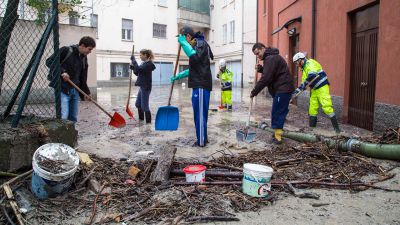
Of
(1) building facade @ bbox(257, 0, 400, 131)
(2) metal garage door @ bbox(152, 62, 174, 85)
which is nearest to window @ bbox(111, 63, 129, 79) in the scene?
(2) metal garage door @ bbox(152, 62, 174, 85)

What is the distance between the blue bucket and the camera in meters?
3.53

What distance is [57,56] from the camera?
5367 millimetres

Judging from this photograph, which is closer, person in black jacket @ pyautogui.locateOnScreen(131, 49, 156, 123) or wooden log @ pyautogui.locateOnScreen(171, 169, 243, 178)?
wooden log @ pyautogui.locateOnScreen(171, 169, 243, 178)

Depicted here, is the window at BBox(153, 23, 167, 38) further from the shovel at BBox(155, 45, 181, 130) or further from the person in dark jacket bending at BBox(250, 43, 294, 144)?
the person in dark jacket bending at BBox(250, 43, 294, 144)

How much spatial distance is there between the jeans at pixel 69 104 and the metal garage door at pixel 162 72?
26.4 meters

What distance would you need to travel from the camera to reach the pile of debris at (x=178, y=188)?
3359 millimetres

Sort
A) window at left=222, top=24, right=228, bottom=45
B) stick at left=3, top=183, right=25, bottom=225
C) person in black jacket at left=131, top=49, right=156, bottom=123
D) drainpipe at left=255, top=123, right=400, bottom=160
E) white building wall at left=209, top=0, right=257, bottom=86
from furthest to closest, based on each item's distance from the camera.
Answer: window at left=222, top=24, right=228, bottom=45 < white building wall at left=209, top=0, right=257, bottom=86 < person in black jacket at left=131, top=49, right=156, bottom=123 < drainpipe at left=255, top=123, right=400, bottom=160 < stick at left=3, top=183, right=25, bottom=225

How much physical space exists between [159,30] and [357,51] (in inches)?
1017

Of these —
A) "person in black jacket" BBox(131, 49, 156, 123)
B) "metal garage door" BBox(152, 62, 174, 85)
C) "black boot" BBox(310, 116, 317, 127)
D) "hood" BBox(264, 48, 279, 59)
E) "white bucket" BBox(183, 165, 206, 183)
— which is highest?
"metal garage door" BBox(152, 62, 174, 85)

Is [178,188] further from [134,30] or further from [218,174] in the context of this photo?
[134,30]

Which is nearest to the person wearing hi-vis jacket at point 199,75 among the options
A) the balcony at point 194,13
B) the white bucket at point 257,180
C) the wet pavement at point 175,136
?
the wet pavement at point 175,136

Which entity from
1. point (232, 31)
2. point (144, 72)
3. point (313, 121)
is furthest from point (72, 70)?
point (232, 31)

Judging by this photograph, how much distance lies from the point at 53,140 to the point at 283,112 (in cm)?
390

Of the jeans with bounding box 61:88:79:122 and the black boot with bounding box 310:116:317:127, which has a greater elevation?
the jeans with bounding box 61:88:79:122
